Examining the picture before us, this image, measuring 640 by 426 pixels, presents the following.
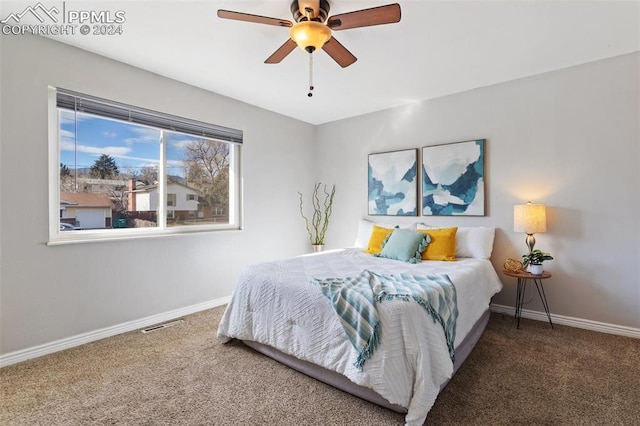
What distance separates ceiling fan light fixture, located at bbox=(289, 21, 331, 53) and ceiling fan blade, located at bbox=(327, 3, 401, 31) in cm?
8

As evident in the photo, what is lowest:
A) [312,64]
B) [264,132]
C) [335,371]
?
[335,371]

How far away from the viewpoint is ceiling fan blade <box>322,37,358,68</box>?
2037 millimetres

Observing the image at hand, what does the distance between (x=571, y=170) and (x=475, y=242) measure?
1091 mm

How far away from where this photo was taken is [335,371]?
1.86m

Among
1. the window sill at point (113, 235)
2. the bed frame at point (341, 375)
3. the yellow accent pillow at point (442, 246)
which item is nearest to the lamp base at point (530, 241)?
the yellow accent pillow at point (442, 246)

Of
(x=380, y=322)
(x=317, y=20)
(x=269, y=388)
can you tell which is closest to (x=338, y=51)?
(x=317, y=20)

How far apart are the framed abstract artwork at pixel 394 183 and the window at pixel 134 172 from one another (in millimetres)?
1818

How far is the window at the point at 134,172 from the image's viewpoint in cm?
257

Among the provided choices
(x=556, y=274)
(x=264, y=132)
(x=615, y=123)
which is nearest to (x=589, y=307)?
(x=556, y=274)

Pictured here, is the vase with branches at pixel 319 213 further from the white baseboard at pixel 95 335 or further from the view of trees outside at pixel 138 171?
the white baseboard at pixel 95 335

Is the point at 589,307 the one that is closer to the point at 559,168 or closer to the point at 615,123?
the point at 559,168

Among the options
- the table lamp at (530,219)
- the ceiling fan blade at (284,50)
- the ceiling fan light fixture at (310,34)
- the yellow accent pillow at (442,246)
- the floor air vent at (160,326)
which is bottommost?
the floor air vent at (160,326)

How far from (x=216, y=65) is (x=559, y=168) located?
11.3ft

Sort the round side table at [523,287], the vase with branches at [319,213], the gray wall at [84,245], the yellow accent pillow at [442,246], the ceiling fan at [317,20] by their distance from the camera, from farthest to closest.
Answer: the vase with branches at [319,213] < the yellow accent pillow at [442,246] < the round side table at [523,287] < the gray wall at [84,245] < the ceiling fan at [317,20]
